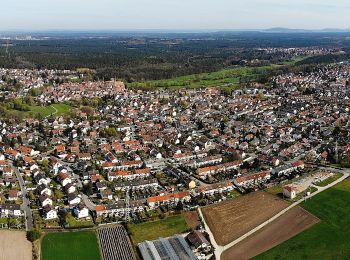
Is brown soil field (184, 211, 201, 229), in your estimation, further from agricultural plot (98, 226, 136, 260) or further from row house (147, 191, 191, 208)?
agricultural plot (98, 226, 136, 260)

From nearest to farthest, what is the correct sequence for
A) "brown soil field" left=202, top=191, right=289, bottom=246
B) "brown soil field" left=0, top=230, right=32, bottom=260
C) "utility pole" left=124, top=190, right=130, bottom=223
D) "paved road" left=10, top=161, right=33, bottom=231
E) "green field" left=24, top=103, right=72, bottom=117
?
1. "brown soil field" left=0, top=230, right=32, bottom=260
2. "brown soil field" left=202, top=191, right=289, bottom=246
3. "paved road" left=10, top=161, right=33, bottom=231
4. "utility pole" left=124, top=190, right=130, bottom=223
5. "green field" left=24, top=103, right=72, bottom=117

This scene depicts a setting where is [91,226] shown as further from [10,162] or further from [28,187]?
[10,162]

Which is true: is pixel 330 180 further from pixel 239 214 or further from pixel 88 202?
pixel 88 202

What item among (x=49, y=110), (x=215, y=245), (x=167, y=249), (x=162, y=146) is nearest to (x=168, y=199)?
(x=215, y=245)

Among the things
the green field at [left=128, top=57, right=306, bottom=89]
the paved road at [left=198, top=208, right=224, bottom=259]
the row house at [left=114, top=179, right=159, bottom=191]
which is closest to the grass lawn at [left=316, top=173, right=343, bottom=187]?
the paved road at [left=198, top=208, right=224, bottom=259]

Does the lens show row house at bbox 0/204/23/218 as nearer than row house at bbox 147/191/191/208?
Yes

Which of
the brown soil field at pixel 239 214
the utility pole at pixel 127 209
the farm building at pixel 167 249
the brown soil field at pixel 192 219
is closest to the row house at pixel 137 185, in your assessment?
the utility pole at pixel 127 209

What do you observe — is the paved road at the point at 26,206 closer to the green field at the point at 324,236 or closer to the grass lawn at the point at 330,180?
the green field at the point at 324,236
